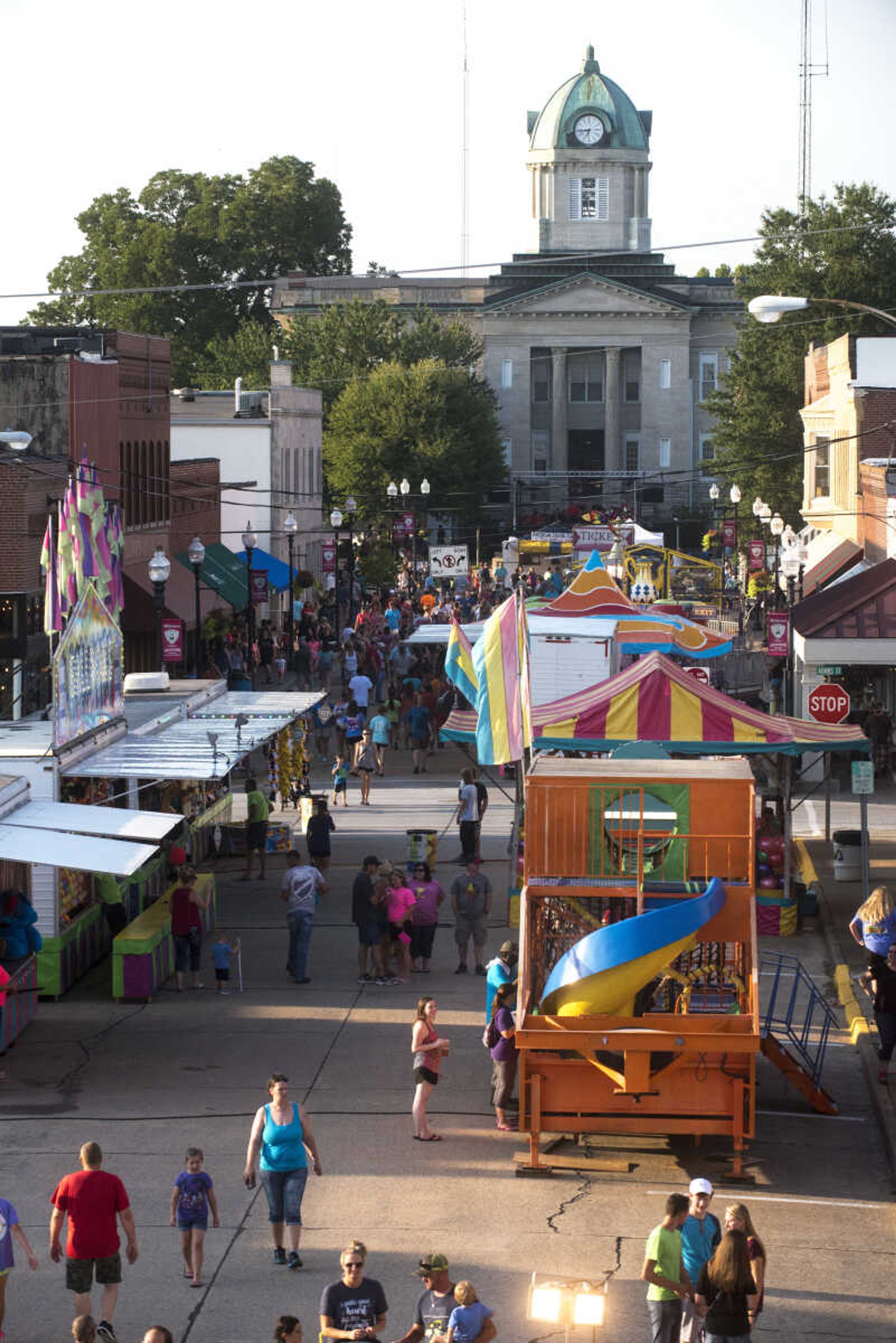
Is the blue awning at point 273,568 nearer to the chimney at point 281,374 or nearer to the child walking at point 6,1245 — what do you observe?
the chimney at point 281,374

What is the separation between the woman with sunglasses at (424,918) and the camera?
2075cm

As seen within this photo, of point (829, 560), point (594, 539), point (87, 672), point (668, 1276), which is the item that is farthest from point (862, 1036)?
point (594, 539)

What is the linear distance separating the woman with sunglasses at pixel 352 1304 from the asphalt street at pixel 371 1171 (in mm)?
1475

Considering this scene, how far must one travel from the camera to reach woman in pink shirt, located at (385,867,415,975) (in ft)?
67.5

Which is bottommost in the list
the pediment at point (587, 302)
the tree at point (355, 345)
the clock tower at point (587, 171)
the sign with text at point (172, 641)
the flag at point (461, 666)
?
the sign with text at point (172, 641)

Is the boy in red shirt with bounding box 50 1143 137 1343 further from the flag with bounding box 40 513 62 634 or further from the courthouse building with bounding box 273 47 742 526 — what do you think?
the courthouse building with bounding box 273 47 742 526

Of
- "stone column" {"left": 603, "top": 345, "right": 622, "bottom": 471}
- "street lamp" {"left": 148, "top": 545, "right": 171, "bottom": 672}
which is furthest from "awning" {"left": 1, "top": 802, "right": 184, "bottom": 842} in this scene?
→ "stone column" {"left": 603, "top": 345, "right": 622, "bottom": 471}

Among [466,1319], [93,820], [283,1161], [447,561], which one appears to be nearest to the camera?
[466,1319]

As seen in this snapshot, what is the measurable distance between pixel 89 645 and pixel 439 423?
66.3m

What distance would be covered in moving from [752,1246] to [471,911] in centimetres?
1039

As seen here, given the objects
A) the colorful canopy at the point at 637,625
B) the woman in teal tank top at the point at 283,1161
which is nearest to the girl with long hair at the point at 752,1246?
the woman in teal tank top at the point at 283,1161

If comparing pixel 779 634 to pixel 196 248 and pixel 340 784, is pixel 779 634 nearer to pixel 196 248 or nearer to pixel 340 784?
pixel 340 784

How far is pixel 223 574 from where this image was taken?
166 feet

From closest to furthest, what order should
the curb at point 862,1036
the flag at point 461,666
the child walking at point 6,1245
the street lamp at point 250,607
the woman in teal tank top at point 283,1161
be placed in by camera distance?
1. the child walking at point 6,1245
2. the woman in teal tank top at point 283,1161
3. the curb at point 862,1036
4. the flag at point 461,666
5. the street lamp at point 250,607
